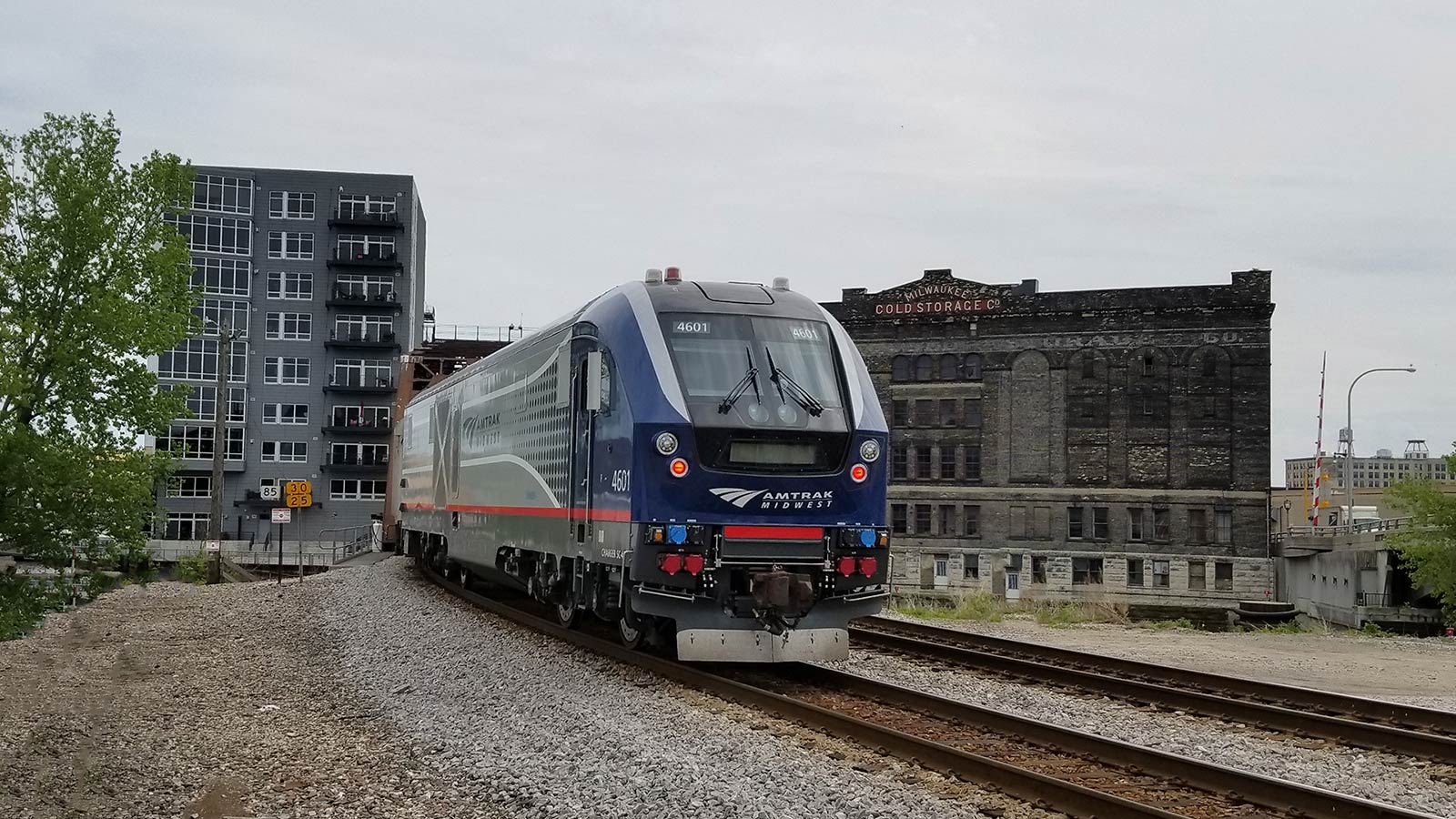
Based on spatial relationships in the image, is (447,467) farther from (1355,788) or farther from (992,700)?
(1355,788)

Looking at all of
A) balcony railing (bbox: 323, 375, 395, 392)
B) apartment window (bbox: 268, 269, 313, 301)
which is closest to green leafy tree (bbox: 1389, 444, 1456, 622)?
balcony railing (bbox: 323, 375, 395, 392)

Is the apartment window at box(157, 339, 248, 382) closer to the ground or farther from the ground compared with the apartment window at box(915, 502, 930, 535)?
farther from the ground

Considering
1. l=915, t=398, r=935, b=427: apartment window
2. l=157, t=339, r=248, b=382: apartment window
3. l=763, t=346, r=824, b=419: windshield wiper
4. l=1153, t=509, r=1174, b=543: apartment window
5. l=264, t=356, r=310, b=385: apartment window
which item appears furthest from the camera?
l=264, t=356, r=310, b=385: apartment window

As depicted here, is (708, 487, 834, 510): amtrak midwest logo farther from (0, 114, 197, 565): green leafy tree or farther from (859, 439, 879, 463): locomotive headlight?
(0, 114, 197, 565): green leafy tree

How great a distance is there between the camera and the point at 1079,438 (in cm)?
5731

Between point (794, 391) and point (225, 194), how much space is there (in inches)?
2522

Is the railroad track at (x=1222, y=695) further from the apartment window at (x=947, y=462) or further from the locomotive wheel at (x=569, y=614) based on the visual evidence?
the apartment window at (x=947, y=462)

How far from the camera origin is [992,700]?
38.1 feet

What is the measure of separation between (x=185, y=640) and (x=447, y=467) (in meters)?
4.96

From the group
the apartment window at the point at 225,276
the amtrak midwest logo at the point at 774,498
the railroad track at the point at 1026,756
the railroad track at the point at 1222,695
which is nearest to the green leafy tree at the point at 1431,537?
the railroad track at the point at 1222,695

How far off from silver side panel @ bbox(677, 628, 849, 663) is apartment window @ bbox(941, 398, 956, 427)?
159 ft

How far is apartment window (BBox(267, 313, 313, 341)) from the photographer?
233ft

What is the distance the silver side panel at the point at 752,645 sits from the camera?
11.8 metres

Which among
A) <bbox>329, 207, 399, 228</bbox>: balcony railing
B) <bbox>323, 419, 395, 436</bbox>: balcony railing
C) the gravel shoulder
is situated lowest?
the gravel shoulder
